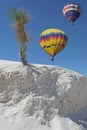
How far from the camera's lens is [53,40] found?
83.6 feet

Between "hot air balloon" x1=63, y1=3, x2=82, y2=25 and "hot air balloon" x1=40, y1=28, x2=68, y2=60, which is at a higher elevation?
"hot air balloon" x1=63, y1=3, x2=82, y2=25

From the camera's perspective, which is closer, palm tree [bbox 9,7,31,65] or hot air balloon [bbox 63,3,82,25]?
palm tree [bbox 9,7,31,65]

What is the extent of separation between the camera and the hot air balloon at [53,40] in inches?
997

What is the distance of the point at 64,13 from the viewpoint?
32.2 metres

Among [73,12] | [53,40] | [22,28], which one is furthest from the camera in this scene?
[73,12]

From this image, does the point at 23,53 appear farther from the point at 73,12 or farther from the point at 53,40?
the point at 73,12

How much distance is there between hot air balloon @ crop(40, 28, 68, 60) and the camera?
25.3m

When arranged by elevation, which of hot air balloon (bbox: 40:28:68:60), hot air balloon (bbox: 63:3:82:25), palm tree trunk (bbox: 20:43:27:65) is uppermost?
hot air balloon (bbox: 63:3:82:25)

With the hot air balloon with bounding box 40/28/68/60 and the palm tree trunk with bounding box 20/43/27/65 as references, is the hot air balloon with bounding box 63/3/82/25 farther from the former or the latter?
the palm tree trunk with bounding box 20/43/27/65

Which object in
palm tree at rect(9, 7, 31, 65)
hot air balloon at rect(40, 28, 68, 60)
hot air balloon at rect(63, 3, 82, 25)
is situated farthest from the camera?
hot air balloon at rect(63, 3, 82, 25)

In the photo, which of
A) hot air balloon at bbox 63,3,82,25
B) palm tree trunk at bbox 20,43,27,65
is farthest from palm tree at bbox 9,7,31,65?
hot air balloon at bbox 63,3,82,25

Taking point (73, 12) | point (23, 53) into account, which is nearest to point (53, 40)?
point (23, 53)

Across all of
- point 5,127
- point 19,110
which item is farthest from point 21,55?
point 5,127

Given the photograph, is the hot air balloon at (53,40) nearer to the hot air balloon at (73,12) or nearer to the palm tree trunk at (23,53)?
the palm tree trunk at (23,53)
